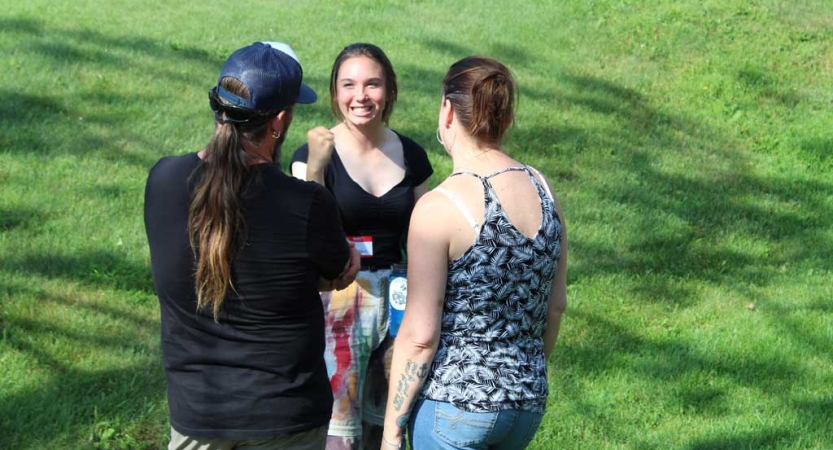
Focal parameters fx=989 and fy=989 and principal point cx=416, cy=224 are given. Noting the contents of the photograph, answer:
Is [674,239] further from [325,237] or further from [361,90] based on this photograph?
[325,237]

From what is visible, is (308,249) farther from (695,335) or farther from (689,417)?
(695,335)

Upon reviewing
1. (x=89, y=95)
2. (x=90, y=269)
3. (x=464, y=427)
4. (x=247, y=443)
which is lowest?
(x=90, y=269)

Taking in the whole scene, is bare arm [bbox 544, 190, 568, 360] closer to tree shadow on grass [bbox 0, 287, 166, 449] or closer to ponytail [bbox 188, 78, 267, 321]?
ponytail [bbox 188, 78, 267, 321]

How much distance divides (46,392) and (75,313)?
825 mm

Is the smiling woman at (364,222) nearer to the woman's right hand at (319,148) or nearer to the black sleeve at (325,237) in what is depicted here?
the woman's right hand at (319,148)

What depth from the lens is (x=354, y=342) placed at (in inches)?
154

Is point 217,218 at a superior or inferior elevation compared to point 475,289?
superior

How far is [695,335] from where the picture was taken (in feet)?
20.4

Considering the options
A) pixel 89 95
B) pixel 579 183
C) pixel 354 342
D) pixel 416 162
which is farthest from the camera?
pixel 89 95

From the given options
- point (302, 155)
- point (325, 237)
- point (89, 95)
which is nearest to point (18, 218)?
point (89, 95)

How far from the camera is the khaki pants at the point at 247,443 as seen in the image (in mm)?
2910

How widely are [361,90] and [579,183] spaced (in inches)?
186

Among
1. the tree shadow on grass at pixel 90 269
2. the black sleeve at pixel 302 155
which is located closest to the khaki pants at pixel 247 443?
the black sleeve at pixel 302 155

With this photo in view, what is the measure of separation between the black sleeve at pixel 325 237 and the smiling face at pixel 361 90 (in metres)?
1.21
